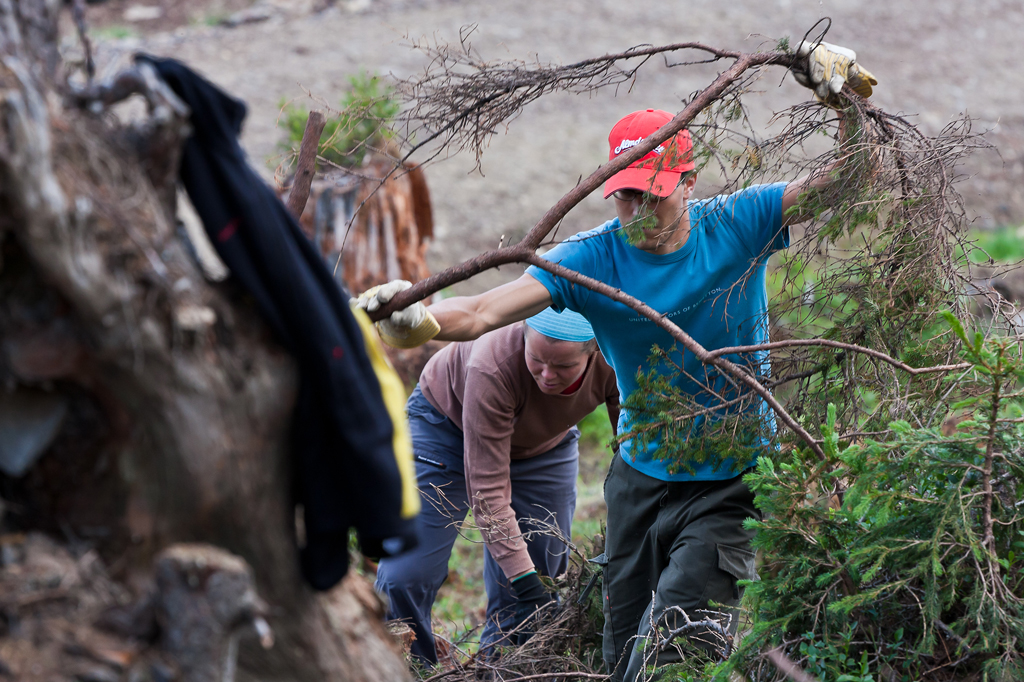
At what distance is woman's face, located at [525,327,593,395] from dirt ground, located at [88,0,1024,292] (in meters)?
5.05

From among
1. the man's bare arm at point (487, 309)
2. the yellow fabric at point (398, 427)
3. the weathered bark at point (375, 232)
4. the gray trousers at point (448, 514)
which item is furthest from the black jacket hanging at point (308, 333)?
the weathered bark at point (375, 232)

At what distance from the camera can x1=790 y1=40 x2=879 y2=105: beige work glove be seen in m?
2.67

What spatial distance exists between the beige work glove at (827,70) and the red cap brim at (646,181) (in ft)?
1.83

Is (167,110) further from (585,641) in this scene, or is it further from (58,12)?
(585,641)

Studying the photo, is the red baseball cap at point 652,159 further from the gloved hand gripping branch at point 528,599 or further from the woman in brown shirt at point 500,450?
the gloved hand gripping branch at point 528,599

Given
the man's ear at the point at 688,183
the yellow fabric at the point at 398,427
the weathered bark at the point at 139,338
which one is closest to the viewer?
the weathered bark at the point at 139,338

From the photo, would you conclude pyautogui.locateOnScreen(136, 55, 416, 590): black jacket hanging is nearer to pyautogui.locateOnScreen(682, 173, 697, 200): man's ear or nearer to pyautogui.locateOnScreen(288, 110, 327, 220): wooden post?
pyautogui.locateOnScreen(288, 110, 327, 220): wooden post

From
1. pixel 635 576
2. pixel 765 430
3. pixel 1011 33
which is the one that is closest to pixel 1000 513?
pixel 765 430

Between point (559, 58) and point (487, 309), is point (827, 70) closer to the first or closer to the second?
point (487, 309)

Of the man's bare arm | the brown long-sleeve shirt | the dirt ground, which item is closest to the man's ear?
the man's bare arm

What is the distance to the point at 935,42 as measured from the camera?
14000 millimetres

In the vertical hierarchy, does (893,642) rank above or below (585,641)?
above

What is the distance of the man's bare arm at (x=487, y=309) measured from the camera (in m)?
2.64

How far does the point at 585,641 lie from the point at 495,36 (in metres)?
11.0
